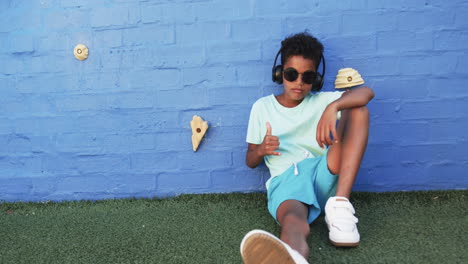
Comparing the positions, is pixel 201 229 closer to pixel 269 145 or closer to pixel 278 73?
pixel 269 145

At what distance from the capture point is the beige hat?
2453 millimetres

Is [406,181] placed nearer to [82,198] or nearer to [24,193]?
[82,198]

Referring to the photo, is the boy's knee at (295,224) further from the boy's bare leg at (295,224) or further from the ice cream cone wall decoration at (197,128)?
the ice cream cone wall decoration at (197,128)

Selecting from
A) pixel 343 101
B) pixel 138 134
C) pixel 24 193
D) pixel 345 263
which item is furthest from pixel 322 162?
pixel 24 193

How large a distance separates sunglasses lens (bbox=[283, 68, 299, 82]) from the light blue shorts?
488 millimetres

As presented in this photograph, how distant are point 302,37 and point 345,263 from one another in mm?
1351

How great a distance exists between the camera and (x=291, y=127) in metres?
2.45

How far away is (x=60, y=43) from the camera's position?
2766 millimetres

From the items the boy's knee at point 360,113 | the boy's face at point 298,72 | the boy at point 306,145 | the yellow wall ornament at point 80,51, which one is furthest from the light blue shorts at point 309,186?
the yellow wall ornament at point 80,51

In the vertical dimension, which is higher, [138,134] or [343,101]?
[343,101]

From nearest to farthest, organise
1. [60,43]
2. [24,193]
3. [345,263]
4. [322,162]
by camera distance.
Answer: [345,263] → [322,162] → [60,43] → [24,193]

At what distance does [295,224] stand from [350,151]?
0.51 meters

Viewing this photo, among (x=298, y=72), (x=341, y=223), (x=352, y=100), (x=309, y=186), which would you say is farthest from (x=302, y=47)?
(x=341, y=223)

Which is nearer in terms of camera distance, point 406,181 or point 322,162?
point 322,162
